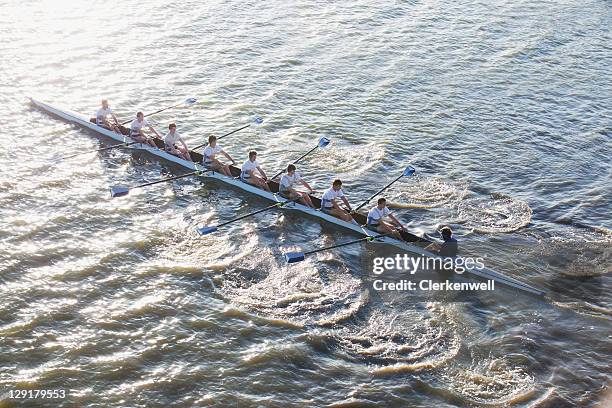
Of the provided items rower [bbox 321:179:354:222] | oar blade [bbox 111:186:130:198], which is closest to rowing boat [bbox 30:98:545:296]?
rower [bbox 321:179:354:222]

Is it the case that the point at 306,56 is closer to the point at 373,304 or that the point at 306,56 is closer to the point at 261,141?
the point at 261,141

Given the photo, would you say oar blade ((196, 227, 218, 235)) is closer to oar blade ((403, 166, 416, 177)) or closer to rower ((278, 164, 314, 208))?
rower ((278, 164, 314, 208))

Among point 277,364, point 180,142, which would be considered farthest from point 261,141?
point 277,364

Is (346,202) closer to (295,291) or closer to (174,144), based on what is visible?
(295,291)

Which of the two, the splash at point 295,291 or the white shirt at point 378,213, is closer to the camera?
the splash at point 295,291

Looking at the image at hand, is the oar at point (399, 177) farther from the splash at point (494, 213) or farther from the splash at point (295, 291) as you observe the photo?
the splash at point (295, 291)

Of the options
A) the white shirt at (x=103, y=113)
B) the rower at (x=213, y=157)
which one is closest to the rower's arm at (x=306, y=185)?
the rower at (x=213, y=157)

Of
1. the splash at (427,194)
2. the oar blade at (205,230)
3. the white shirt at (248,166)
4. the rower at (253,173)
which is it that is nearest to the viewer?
the oar blade at (205,230)
